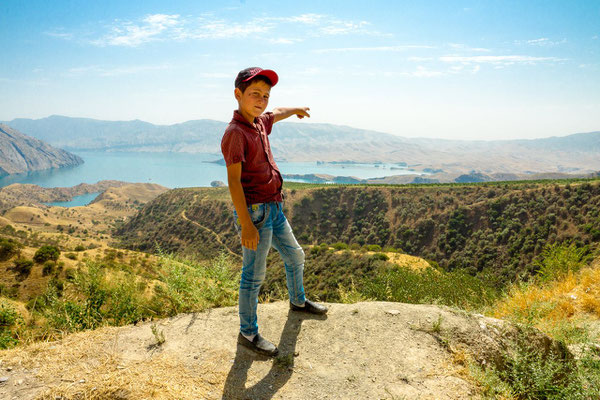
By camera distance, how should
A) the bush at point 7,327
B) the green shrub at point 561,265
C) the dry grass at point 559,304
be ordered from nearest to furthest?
the bush at point 7,327, the dry grass at point 559,304, the green shrub at point 561,265

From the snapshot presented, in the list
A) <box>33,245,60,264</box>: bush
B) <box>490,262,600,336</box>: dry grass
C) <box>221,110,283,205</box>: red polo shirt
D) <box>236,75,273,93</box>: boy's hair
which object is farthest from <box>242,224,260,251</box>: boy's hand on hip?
<box>33,245,60,264</box>: bush

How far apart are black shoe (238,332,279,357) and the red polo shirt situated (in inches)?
50.4

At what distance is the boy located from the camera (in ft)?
8.37

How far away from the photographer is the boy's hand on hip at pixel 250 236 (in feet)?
8.62

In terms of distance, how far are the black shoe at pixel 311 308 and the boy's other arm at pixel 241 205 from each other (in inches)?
49.8

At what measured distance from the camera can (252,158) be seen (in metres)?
2.70

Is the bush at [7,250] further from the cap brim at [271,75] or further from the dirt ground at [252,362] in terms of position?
the cap brim at [271,75]

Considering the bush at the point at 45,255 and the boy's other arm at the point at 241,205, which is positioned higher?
the boy's other arm at the point at 241,205

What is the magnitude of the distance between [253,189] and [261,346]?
1428 millimetres

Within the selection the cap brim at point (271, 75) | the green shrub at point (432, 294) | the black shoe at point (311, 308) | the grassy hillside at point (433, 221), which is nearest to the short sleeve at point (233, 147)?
the cap brim at point (271, 75)

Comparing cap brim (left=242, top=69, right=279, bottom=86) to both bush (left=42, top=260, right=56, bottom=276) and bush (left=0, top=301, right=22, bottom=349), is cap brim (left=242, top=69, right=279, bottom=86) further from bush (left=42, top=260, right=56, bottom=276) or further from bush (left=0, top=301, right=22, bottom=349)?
bush (left=42, top=260, right=56, bottom=276)

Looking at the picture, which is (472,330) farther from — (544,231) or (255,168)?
(544,231)

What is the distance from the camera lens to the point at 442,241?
41.0 m

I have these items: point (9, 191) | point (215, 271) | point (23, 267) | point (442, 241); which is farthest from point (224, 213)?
point (9, 191)
